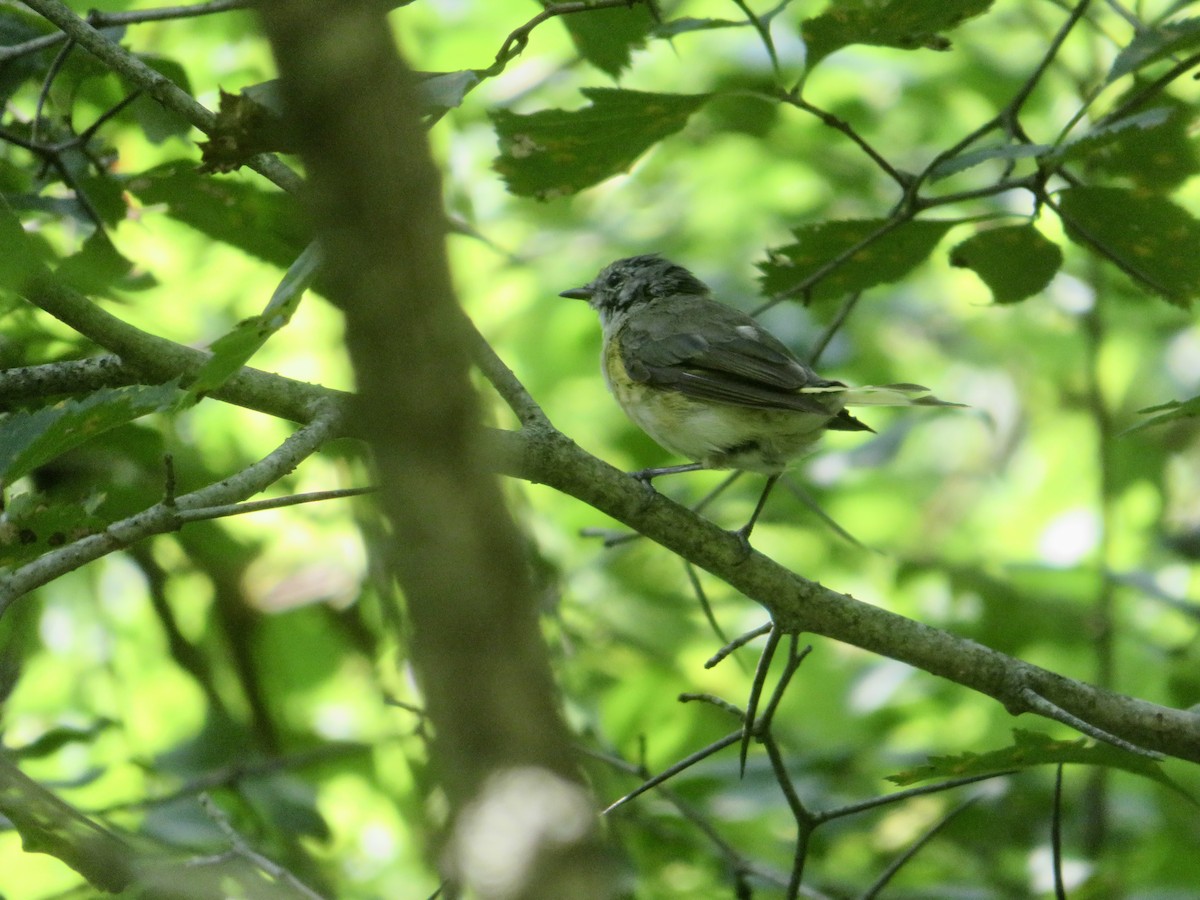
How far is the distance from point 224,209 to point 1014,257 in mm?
2128

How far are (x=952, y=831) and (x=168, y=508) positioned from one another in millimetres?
3487

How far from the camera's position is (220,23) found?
17.7ft

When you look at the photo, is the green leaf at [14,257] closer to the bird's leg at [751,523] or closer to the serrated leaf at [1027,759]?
the bird's leg at [751,523]

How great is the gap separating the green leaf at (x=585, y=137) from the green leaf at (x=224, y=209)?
0.58 meters

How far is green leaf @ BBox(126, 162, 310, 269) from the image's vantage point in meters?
3.03

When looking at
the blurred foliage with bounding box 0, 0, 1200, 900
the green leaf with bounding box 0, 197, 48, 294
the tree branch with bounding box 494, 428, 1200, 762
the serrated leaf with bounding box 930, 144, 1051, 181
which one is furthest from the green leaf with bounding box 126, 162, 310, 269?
the serrated leaf with bounding box 930, 144, 1051, 181

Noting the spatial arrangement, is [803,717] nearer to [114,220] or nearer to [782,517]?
[782,517]

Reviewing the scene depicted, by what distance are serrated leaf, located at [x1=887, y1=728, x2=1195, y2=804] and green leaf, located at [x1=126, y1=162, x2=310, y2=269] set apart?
191 cm

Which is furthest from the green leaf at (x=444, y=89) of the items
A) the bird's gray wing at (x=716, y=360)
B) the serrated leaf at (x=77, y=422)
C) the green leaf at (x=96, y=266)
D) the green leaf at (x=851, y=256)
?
the bird's gray wing at (x=716, y=360)

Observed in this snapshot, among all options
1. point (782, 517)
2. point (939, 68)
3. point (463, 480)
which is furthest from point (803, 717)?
point (463, 480)

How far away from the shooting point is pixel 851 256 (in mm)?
3303

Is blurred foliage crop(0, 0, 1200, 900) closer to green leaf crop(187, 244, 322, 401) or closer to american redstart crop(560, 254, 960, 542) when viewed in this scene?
green leaf crop(187, 244, 322, 401)

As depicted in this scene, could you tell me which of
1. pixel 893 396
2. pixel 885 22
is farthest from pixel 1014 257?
pixel 885 22

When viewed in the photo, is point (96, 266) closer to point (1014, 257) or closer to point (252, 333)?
point (252, 333)
